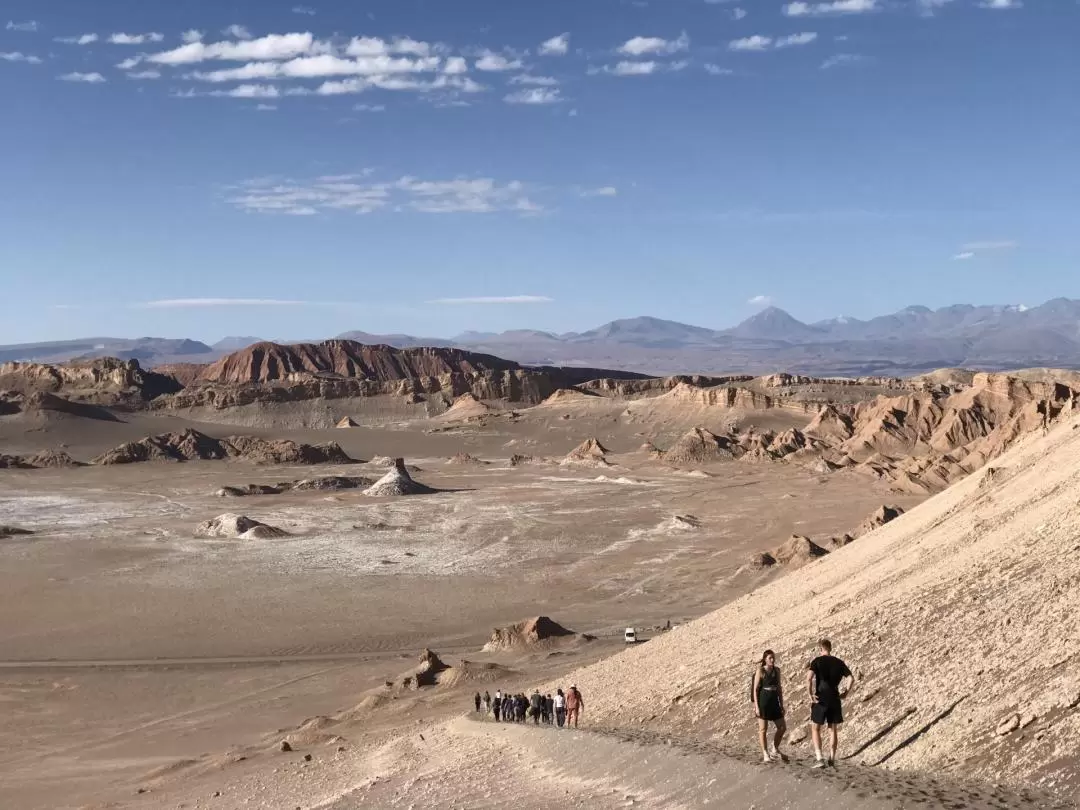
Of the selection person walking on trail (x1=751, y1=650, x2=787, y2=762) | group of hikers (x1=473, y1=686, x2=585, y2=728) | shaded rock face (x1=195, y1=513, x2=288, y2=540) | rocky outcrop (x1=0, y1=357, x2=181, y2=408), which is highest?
rocky outcrop (x1=0, y1=357, x2=181, y2=408)

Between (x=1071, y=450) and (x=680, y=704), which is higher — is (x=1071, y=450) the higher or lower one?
the higher one

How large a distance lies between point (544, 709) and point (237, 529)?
113 ft

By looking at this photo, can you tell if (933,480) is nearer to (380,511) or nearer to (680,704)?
(380,511)

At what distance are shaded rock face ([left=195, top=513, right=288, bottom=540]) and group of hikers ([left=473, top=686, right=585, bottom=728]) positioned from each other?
31.8 m

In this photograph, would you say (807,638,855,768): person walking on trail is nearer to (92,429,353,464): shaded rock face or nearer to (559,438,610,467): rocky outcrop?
(559,438,610,467): rocky outcrop

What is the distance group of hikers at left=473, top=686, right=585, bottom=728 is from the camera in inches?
576

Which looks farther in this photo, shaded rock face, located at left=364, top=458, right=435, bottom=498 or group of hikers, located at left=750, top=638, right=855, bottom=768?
shaded rock face, located at left=364, top=458, right=435, bottom=498

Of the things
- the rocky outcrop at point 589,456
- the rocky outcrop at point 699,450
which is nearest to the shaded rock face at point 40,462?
the rocky outcrop at point 589,456

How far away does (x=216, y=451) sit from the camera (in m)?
84.1

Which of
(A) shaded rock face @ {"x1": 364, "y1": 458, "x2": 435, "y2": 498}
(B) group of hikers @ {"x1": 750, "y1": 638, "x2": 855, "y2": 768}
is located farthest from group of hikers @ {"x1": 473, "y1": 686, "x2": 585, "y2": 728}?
(A) shaded rock face @ {"x1": 364, "y1": 458, "x2": 435, "y2": 498}

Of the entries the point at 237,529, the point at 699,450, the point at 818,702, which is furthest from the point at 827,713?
the point at 699,450

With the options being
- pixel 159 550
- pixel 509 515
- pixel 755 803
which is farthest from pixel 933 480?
pixel 755 803

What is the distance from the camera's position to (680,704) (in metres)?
13.6

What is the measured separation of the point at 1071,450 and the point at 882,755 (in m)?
9.77
